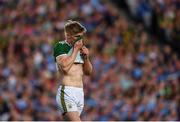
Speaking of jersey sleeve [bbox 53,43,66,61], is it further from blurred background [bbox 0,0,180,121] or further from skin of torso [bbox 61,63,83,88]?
blurred background [bbox 0,0,180,121]

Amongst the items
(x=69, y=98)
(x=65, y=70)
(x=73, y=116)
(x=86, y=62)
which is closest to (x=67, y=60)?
(x=65, y=70)

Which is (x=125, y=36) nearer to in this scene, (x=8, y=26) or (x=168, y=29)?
(x=168, y=29)

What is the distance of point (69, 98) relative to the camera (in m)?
10.3

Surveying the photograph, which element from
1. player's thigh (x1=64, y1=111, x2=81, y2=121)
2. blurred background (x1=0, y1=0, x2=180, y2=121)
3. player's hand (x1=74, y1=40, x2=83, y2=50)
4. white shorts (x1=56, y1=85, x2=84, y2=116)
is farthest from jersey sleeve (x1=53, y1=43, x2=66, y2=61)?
blurred background (x1=0, y1=0, x2=180, y2=121)

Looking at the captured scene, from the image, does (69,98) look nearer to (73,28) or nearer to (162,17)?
(73,28)

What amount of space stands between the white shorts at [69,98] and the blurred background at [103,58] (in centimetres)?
717

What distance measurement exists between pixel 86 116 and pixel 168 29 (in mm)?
3720

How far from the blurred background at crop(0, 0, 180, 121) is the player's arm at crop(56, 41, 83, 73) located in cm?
728

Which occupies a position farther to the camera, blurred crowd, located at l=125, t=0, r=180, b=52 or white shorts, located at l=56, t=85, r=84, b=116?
blurred crowd, located at l=125, t=0, r=180, b=52

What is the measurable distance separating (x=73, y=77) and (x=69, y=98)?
0.28 m

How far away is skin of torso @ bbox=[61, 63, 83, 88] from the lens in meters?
10.3

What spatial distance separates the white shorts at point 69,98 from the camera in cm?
1027

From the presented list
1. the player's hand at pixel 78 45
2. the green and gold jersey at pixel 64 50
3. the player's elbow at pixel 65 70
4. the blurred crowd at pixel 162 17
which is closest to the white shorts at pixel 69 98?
the player's elbow at pixel 65 70

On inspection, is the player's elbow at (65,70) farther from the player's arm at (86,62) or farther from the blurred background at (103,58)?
the blurred background at (103,58)
